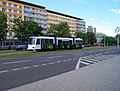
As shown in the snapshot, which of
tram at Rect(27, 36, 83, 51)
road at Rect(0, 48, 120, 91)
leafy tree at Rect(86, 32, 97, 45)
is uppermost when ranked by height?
leafy tree at Rect(86, 32, 97, 45)

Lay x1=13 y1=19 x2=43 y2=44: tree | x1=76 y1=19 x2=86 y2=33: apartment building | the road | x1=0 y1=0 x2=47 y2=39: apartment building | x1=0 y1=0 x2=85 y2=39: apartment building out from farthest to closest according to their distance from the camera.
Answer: x1=76 y1=19 x2=86 y2=33: apartment building, x1=0 y1=0 x2=85 y2=39: apartment building, x1=0 y1=0 x2=47 y2=39: apartment building, x1=13 y1=19 x2=43 y2=44: tree, the road

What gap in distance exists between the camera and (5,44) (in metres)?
83.3

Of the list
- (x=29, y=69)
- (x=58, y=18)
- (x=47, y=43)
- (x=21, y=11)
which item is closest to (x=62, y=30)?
(x=21, y=11)

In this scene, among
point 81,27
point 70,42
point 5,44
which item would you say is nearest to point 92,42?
point 81,27

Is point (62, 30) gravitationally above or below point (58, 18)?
below

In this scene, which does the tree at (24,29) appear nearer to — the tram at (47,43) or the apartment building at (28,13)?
the apartment building at (28,13)

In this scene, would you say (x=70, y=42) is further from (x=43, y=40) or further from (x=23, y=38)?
(x=23, y=38)

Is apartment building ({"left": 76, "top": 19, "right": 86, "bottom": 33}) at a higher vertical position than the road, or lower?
higher

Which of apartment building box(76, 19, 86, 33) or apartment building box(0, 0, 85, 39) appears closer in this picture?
apartment building box(0, 0, 85, 39)

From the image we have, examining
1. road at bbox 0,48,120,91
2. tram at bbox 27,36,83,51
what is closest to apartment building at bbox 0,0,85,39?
tram at bbox 27,36,83,51

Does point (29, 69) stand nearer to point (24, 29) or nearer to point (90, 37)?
point (24, 29)

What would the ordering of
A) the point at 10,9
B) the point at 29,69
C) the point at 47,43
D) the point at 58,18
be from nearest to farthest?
the point at 29,69 < the point at 47,43 < the point at 10,9 < the point at 58,18

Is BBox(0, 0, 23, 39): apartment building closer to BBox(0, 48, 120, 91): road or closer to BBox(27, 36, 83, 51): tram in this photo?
BBox(27, 36, 83, 51): tram

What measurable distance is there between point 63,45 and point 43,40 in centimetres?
925
